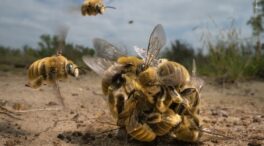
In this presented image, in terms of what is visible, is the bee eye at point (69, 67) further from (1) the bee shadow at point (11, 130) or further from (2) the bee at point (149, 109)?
(2) the bee at point (149, 109)

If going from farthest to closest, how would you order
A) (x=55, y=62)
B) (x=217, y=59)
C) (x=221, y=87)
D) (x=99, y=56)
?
(x=217, y=59) → (x=221, y=87) → (x=55, y=62) → (x=99, y=56)

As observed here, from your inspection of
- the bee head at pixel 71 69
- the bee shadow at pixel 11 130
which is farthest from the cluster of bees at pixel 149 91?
the bee shadow at pixel 11 130

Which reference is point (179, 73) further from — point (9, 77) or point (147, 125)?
point (9, 77)

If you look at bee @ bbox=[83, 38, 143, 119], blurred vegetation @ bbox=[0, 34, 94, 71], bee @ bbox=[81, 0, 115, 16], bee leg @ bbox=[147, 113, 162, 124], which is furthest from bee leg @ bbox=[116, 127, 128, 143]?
blurred vegetation @ bbox=[0, 34, 94, 71]

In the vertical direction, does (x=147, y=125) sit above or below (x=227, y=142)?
above

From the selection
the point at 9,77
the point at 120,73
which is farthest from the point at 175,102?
the point at 9,77

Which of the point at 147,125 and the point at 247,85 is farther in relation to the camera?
the point at 247,85

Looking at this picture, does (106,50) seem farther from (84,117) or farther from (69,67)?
(84,117)
